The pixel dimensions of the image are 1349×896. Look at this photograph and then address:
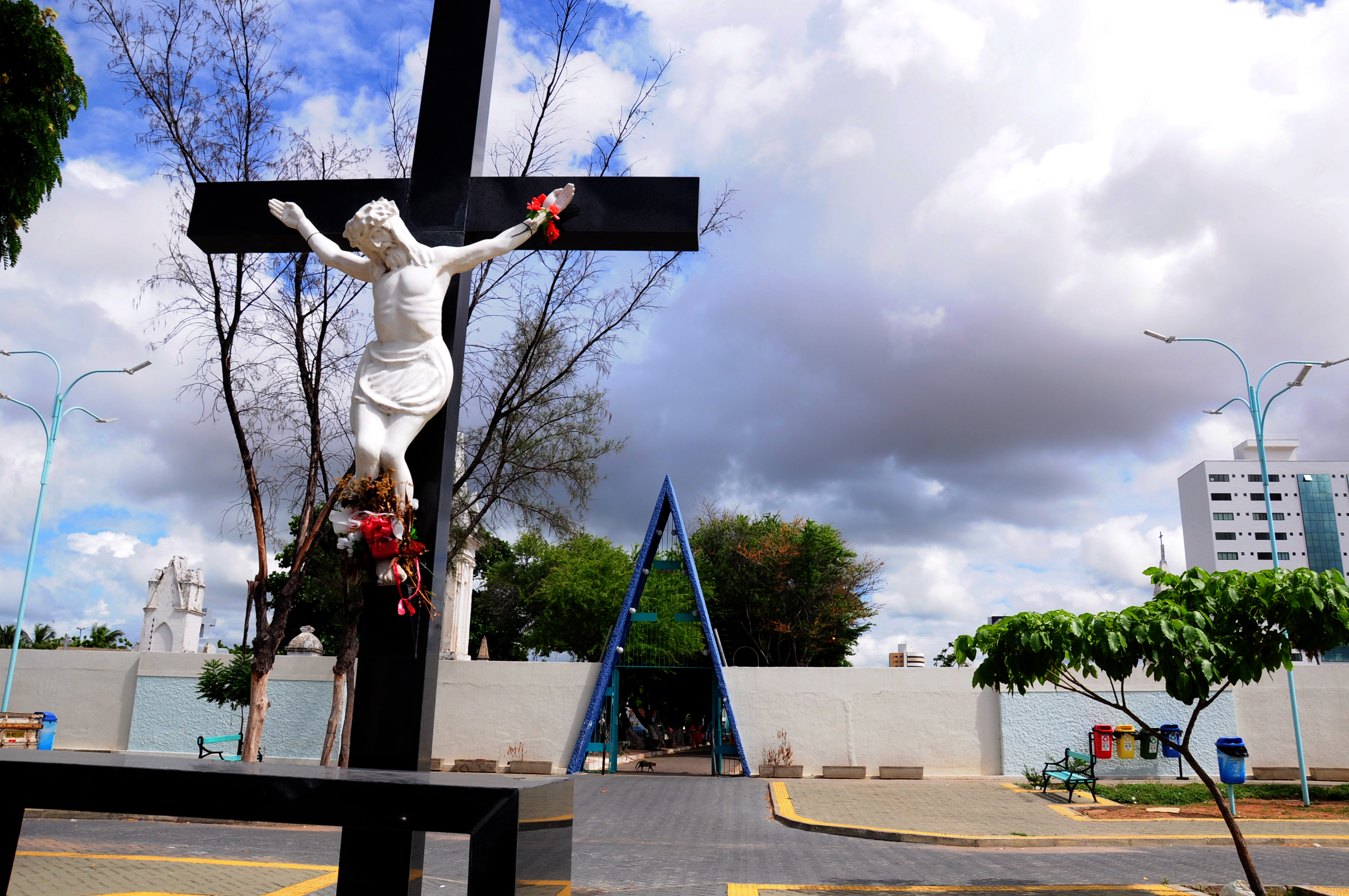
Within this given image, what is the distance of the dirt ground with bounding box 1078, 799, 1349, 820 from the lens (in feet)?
41.3

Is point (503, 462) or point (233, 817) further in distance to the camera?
point (503, 462)

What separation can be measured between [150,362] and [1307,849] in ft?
63.2

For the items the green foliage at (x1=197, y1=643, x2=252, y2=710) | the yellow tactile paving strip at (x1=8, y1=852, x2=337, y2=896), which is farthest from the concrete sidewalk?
the green foliage at (x1=197, y1=643, x2=252, y2=710)

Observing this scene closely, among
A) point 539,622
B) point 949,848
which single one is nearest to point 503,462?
point 949,848

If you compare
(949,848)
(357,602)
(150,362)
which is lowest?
(949,848)

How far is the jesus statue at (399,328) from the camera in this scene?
12.9 ft

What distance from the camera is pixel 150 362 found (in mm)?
16984

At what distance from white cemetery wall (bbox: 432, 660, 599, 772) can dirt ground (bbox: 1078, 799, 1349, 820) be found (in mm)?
9664

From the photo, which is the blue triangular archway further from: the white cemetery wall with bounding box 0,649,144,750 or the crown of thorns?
the crown of thorns

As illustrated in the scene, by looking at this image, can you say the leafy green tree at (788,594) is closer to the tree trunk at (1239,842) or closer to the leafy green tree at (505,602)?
the leafy green tree at (505,602)

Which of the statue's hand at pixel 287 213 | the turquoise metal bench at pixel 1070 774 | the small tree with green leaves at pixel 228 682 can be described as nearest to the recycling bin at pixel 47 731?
the small tree with green leaves at pixel 228 682

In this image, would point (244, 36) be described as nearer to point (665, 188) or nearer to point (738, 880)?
point (665, 188)

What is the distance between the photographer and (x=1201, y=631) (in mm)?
6789

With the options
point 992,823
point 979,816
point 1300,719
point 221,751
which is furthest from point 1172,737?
point 221,751
